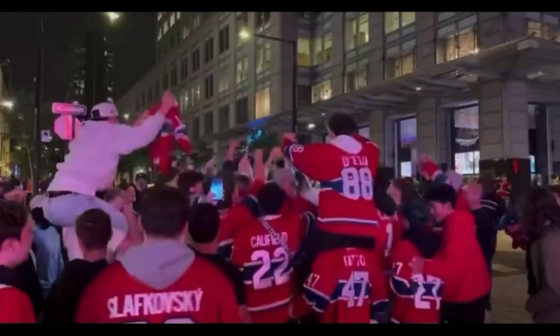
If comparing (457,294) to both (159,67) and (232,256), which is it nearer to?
(232,256)

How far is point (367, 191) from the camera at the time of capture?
5184mm

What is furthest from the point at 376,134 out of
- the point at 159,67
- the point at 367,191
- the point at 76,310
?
the point at 159,67

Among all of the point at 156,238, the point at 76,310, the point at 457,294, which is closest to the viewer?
the point at 156,238

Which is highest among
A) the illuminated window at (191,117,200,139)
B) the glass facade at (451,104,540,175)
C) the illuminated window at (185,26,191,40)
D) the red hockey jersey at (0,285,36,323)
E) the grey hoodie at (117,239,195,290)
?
the illuminated window at (185,26,191,40)

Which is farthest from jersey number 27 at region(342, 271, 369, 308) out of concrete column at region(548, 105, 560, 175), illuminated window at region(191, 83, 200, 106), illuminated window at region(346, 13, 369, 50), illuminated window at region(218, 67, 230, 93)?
illuminated window at region(191, 83, 200, 106)

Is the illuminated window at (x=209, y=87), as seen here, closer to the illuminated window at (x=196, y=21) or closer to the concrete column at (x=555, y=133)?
the illuminated window at (x=196, y=21)

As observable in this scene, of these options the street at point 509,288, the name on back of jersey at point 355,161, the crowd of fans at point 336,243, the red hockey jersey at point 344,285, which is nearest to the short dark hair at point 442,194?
the crowd of fans at point 336,243

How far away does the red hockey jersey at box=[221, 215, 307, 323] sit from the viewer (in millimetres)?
5219

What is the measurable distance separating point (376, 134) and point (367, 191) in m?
25.4

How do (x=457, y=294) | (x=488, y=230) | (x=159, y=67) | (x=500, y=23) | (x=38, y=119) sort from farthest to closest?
1. (x=159, y=67)
2. (x=500, y=23)
3. (x=38, y=119)
4. (x=488, y=230)
5. (x=457, y=294)

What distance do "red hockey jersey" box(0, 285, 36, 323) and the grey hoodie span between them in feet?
1.78

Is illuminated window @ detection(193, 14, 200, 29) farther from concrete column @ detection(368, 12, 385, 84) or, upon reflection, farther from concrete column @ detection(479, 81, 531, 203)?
concrete column @ detection(479, 81, 531, 203)

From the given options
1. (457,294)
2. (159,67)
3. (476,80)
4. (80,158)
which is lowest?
(457,294)

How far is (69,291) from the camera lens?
3.19m
